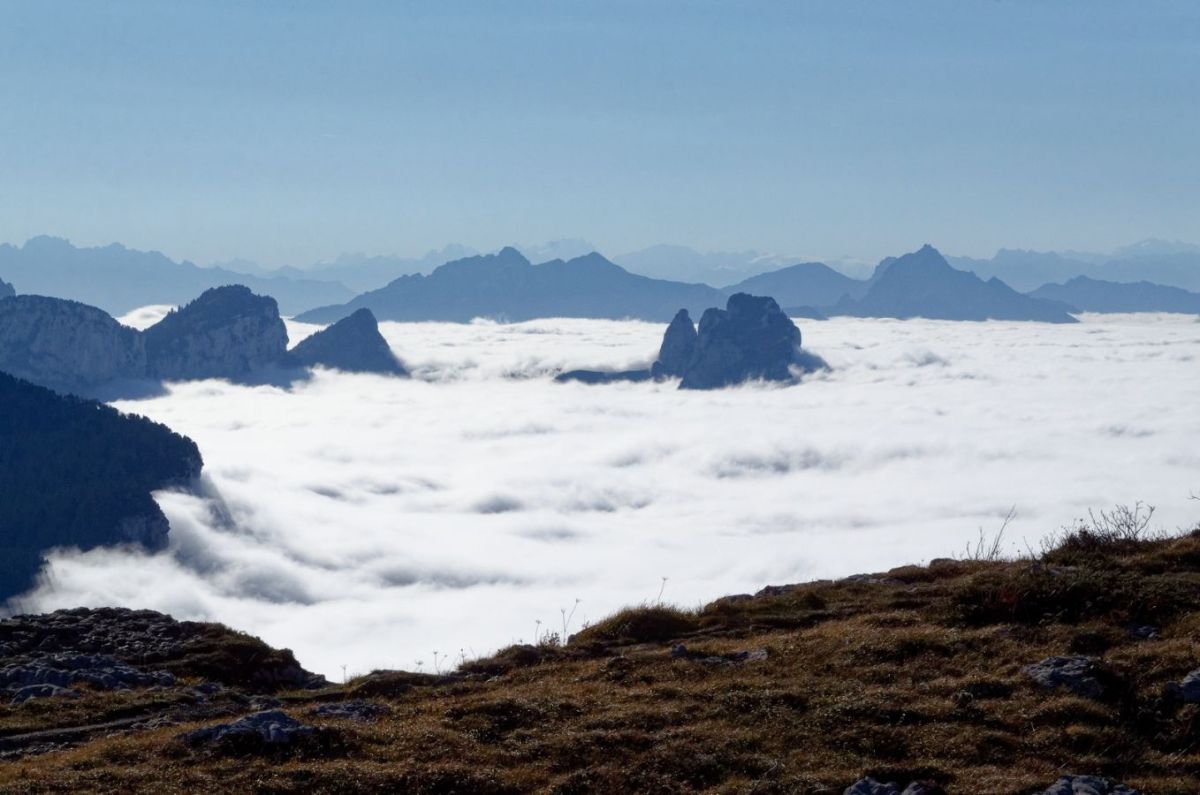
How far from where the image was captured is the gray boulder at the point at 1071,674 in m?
17.7

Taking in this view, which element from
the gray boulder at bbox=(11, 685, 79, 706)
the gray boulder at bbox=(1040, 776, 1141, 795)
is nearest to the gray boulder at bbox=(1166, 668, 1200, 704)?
the gray boulder at bbox=(1040, 776, 1141, 795)

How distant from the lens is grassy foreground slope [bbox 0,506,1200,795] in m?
15.3

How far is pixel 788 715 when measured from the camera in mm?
17375

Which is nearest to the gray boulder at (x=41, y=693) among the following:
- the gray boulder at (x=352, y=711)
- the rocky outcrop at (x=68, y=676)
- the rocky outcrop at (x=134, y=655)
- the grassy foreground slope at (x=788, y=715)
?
the rocky outcrop at (x=68, y=676)

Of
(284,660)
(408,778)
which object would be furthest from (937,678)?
(284,660)

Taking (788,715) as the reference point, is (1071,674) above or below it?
above

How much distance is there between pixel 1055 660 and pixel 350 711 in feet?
43.1

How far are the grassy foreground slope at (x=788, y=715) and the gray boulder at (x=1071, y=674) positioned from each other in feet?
0.25

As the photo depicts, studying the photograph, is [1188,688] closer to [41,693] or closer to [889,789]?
A: [889,789]

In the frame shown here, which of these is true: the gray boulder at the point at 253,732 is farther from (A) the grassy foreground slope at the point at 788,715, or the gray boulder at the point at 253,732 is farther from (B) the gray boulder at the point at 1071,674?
(B) the gray boulder at the point at 1071,674

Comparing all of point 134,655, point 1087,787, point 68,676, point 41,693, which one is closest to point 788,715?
point 1087,787

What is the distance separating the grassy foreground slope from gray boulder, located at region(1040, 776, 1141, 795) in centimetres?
20

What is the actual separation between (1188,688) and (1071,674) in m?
1.80

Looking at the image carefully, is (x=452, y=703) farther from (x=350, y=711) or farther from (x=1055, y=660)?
(x=1055, y=660)
